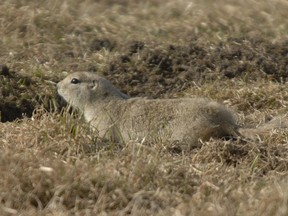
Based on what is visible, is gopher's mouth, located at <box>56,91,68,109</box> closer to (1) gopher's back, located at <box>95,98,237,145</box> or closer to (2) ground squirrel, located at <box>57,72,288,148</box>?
(2) ground squirrel, located at <box>57,72,288,148</box>

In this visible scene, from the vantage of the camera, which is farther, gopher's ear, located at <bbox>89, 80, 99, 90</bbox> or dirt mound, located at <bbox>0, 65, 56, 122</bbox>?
dirt mound, located at <bbox>0, 65, 56, 122</bbox>

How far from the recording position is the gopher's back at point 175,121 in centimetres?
658

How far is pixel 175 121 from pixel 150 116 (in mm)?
250

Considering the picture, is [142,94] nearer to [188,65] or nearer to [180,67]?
[180,67]

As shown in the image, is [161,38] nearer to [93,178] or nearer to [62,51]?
[62,51]

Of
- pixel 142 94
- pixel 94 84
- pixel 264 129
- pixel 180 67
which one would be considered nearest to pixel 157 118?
pixel 264 129

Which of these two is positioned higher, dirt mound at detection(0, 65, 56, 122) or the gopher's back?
the gopher's back

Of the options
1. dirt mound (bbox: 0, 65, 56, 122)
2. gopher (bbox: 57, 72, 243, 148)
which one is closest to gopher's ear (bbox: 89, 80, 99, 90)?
gopher (bbox: 57, 72, 243, 148)

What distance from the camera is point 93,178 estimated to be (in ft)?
16.9

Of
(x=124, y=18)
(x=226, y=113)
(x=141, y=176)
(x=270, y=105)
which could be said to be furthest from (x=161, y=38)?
(x=141, y=176)

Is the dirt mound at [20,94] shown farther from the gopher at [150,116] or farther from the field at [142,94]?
the gopher at [150,116]

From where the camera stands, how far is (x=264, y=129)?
6762 millimetres

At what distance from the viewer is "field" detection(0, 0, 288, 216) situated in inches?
199

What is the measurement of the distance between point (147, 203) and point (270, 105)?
11.3ft
